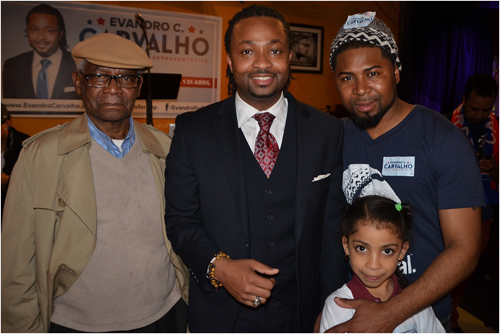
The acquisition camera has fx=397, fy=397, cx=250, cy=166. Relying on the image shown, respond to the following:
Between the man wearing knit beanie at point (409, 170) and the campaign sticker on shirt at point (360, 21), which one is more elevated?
the campaign sticker on shirt at point (360, 21)

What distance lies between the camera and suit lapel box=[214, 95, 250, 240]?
5.33ft

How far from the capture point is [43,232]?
171 centimetres

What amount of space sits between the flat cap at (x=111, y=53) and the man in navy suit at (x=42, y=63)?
365 centimetres

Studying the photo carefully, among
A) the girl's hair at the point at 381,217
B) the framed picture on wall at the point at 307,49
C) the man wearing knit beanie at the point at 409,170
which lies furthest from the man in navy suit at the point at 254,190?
the framed picture on wall at the point at 307,49

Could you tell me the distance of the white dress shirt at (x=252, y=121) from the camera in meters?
1.74

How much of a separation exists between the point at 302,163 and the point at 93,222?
3.09 feet

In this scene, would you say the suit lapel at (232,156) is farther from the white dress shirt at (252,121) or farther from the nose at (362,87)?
the nose at (362,87)

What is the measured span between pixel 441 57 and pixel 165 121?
4130 mm

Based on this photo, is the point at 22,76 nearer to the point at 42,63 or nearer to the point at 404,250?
the point at 42,63

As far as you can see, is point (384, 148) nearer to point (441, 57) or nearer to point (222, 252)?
point (222, 252)

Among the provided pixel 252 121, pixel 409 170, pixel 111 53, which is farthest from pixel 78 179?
pixel 409 170

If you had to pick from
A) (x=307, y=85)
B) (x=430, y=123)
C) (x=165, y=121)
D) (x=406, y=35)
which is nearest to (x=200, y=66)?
(x=165, y=121)

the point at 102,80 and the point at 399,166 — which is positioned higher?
the point at 102,80

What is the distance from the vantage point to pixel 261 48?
5.53 ft
